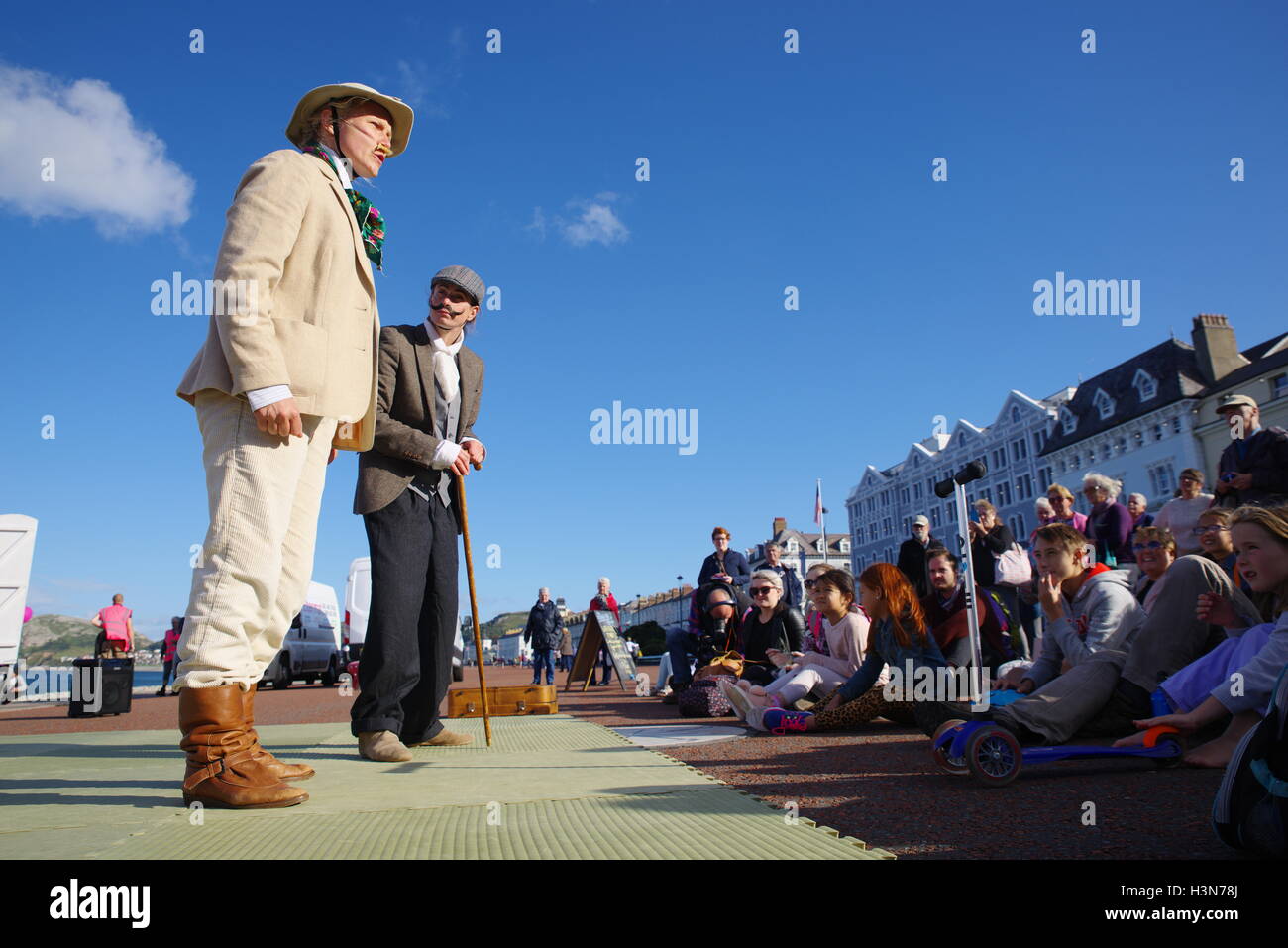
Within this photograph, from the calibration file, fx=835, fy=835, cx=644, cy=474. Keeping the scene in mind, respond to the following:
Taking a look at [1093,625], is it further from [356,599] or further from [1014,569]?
[356,599]

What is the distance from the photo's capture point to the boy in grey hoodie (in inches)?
173

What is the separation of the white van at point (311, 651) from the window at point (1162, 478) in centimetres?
4448

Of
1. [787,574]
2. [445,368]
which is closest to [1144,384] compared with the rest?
[787,574]

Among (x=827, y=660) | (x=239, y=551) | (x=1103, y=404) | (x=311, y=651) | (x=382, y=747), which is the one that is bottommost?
(x=311, y=651)

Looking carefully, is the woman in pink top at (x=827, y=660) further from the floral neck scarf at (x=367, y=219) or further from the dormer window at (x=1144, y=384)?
the dormer window at (x=1144, y=384)

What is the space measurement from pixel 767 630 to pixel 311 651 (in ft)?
52.9

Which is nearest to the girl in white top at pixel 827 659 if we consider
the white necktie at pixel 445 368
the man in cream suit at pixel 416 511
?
the man in cream suit at pixel 416 511

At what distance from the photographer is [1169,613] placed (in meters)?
4.11

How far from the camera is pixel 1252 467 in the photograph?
263 inches

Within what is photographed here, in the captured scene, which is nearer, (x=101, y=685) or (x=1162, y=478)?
→ (x=101, y=685)

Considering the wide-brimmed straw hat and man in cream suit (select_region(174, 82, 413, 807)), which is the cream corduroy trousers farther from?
the wide-brimmed straw hat
